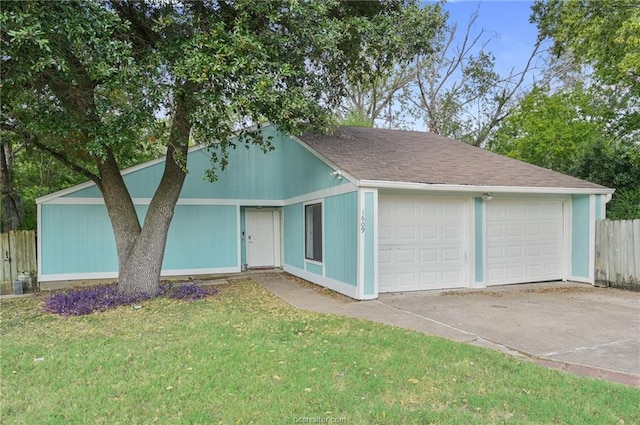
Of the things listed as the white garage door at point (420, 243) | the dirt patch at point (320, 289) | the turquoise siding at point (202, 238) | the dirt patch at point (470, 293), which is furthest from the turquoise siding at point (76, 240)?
the dirt patch at point (470, 293)

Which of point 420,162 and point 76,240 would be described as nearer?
point 420,162

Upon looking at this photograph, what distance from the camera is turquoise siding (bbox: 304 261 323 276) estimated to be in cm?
958

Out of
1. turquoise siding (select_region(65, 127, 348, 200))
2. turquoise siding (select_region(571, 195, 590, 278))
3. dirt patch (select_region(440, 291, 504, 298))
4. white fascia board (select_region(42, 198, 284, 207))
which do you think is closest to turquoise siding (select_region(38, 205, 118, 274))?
white fascia board (select_region(42, 198, 284, 207))

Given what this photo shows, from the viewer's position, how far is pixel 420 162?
9531mm

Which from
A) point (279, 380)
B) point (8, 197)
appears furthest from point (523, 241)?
point (8, 197)

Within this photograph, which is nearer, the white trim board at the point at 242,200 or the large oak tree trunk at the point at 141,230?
the large oak tree trunk at the point at 141,230

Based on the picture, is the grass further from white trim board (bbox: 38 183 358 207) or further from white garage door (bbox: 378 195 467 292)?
white trim board (bbox: 38 183 358 207)

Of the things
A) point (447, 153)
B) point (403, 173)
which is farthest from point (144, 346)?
point (447, 153)

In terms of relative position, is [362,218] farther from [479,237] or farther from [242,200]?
[242,200]

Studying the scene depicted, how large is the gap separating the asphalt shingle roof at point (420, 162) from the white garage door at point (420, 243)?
1.90 ft

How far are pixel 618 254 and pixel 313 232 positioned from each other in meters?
Result: 6.77

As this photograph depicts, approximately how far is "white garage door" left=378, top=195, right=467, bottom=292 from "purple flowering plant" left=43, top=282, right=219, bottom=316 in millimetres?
3783

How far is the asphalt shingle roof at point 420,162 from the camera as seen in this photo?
8.43m
